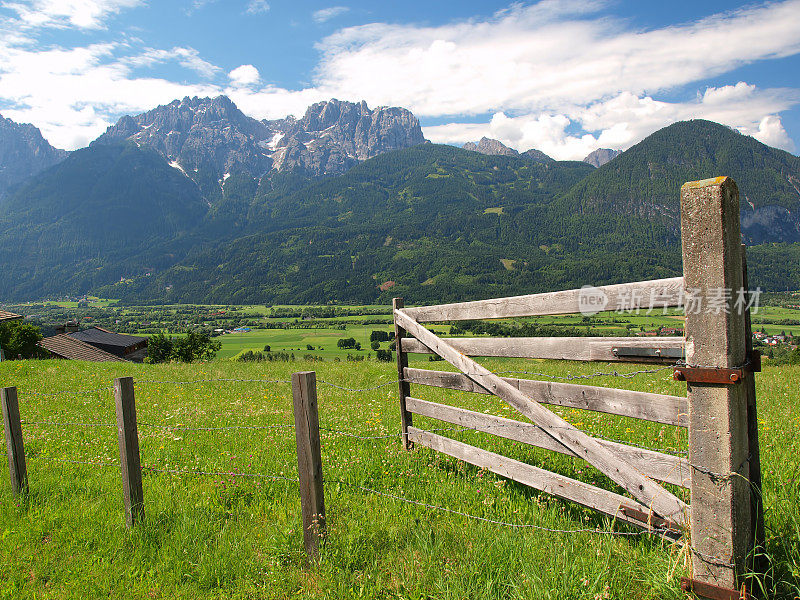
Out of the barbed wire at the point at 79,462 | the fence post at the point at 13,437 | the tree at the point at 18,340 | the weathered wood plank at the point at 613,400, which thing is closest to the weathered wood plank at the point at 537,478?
the weathered wood plank at the point at 613,400

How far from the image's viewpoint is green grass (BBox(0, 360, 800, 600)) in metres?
3.67

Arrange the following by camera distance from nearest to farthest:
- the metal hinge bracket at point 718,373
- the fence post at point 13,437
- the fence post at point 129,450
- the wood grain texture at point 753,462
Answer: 1. the metal hinge bracket at point 718,373
2. the wood grain texture at point 753,462
3. the fence post at point 129,450
4. the fence post at point 13,437

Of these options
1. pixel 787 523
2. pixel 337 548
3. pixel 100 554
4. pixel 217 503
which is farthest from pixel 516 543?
pixel 100 554

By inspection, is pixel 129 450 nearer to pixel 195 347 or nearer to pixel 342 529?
pixel 342 529

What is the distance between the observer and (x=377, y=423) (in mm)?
9383

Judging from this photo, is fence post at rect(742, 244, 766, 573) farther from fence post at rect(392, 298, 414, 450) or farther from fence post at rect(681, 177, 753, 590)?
fence post at rect(392, 298, 414, 450)

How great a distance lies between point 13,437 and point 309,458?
508 cm

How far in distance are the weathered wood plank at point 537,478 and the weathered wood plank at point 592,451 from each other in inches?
16.6

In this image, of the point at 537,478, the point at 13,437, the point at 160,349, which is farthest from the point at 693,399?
the point at 160,349

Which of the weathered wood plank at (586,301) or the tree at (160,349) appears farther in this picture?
the tree at (160,349)

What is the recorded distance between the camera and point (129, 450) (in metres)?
5.29

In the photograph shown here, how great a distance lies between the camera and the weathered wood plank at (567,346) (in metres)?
3.51

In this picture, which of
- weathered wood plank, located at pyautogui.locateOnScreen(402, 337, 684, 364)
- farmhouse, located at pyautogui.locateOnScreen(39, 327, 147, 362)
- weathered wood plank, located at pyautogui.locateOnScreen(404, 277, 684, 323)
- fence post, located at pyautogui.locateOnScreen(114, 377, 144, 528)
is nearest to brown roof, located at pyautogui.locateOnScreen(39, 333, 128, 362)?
farmhouse, located at pyautogui.locateOnScreen(39, 327, 147, 362)

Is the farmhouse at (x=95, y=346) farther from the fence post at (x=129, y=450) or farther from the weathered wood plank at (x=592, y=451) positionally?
the weathered wood plank at (x=592, y=451)
